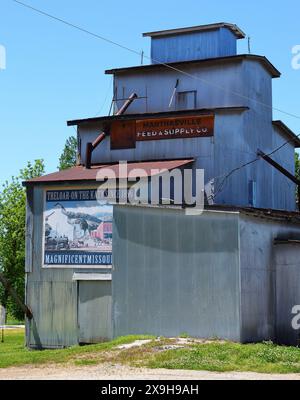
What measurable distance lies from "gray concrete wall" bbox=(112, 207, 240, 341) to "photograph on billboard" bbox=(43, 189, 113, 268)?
3.26 meters

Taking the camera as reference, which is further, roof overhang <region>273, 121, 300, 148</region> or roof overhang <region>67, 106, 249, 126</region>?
roof overhang <region>273, 121, 300, 148</region>

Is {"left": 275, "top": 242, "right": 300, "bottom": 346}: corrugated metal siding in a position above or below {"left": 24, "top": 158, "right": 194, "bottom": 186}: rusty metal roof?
below

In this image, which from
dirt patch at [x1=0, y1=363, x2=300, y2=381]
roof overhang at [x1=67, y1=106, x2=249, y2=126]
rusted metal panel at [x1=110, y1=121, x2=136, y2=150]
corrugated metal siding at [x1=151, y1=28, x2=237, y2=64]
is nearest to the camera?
dirt patch at [x1=0, y1=363, x2=300, y2=381]

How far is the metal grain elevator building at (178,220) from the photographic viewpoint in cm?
2119

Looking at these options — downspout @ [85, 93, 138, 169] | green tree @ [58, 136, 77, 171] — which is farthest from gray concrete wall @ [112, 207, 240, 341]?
green tree @ [58, 136, 77, 171]

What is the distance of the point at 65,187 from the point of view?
91.4ft

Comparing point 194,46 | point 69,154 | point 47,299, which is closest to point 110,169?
point 47,299

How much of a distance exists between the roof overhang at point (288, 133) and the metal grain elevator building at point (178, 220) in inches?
8.1

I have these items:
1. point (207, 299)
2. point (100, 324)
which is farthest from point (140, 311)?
point (100, 324)

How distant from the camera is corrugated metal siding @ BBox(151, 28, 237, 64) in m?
33.7

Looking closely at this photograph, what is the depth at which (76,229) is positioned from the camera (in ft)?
89.9

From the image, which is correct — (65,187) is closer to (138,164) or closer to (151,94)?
(138,164)

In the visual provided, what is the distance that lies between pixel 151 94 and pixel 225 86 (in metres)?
3.87

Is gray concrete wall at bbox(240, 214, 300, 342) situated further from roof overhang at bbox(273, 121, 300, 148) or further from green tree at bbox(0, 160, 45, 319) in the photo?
green tree at bbox(0, 160, 45, 319)
